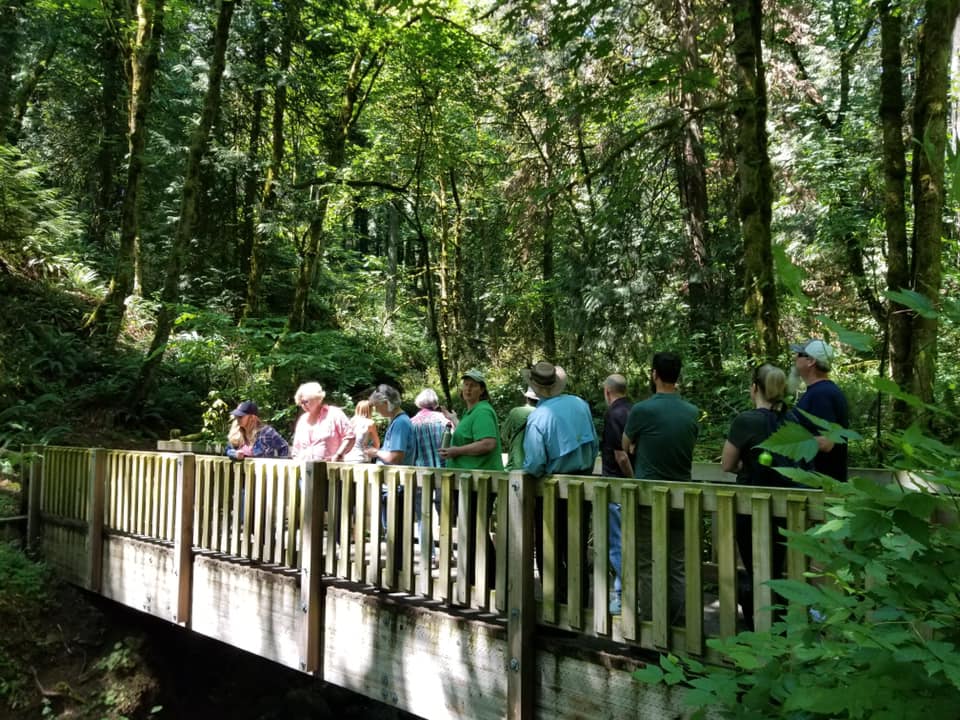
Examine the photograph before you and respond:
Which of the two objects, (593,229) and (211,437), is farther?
(211,437)

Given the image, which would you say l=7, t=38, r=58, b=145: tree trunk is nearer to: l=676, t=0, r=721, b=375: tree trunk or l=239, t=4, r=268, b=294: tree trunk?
l=239, t=4, r=268, b=294: tree trunk

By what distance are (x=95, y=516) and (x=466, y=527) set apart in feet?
18.3

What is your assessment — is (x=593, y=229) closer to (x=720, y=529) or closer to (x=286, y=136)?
(x=720, y=529)

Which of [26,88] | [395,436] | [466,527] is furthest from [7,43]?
[466,527]

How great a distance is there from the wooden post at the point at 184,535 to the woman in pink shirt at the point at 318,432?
1054 mm

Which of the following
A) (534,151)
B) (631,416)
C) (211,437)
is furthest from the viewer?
(534,151)

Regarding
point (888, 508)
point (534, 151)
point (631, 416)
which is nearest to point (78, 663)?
point (631, 416)

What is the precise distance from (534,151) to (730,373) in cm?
1000

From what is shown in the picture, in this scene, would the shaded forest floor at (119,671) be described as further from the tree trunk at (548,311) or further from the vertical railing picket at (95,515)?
the tree trunk at (548,311)

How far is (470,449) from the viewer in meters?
5.39

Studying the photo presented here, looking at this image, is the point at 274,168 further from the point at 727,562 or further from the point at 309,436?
the point at 727,562

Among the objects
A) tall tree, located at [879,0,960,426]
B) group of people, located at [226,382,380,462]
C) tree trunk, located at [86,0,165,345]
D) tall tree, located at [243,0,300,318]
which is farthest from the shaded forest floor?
tall tree, located at [243,0,300,318]

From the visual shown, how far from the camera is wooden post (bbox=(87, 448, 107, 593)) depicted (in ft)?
26.7

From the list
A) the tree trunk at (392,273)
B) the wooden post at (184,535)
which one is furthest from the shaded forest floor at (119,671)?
the tree trunk at (392,273)
